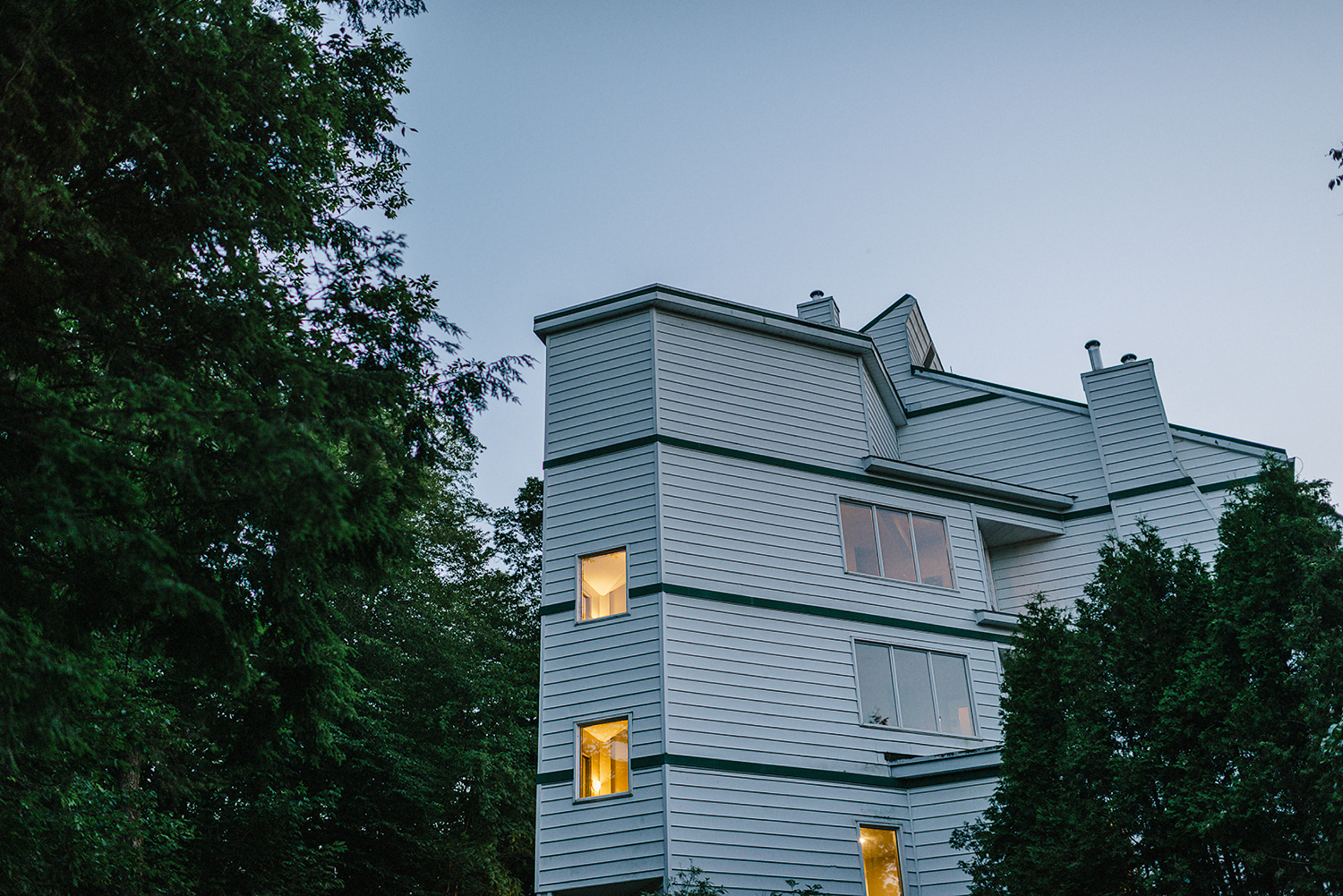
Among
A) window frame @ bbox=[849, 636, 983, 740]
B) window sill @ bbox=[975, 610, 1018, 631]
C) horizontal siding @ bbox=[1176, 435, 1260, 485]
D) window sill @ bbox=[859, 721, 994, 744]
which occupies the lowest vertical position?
window sill @ bbox=[859, 721, 994, 744]

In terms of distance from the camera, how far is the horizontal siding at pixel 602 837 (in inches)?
551

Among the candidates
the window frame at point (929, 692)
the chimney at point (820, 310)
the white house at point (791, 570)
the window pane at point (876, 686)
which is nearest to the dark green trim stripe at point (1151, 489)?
the white house at point (791, 570)

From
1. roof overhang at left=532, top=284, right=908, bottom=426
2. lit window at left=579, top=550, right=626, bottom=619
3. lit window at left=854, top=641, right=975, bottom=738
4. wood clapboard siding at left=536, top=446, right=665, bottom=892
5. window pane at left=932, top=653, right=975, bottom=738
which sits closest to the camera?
wood clapboard siding at left=536, top=446, right=665, bottom=892

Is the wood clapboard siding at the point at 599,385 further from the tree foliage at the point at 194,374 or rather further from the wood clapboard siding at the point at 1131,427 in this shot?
the wood clapboard siding at the point at 1131,427

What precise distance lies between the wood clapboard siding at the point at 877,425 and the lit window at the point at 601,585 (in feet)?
18.5

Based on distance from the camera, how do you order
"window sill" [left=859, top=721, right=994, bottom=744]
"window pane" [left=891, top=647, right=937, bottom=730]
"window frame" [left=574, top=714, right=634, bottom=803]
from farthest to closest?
"window pane" [left=891, top=647, right=937, bottom=730]
"window sill" [left=859, top=721, right=994, bottom=744]
"window frame" [left=574, top=714, right=634, bottom=803]

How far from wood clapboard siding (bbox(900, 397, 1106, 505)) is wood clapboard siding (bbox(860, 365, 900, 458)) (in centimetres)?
37

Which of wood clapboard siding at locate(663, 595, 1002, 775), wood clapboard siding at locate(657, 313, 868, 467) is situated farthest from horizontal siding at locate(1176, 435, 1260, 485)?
wood clapboard siding at locate(663, 595, 1002, 775)

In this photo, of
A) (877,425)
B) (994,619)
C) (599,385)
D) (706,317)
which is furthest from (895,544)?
(599,385)

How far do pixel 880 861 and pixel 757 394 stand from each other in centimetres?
805

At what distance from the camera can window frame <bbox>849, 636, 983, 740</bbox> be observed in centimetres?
1634

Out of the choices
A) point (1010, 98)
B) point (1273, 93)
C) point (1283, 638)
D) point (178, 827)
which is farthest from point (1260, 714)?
point (1010, 98)

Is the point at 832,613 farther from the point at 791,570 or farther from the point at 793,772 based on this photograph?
the point at 793,772

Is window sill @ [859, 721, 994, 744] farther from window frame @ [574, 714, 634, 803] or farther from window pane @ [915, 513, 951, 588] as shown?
window frame @ [574, 714, 634, 803]
